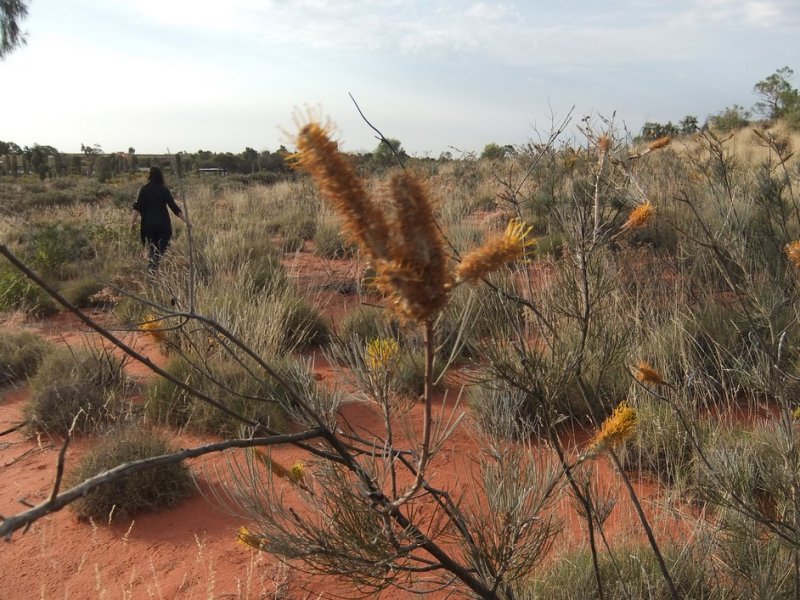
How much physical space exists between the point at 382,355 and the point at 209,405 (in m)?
4.01

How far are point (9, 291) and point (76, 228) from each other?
4299 mm

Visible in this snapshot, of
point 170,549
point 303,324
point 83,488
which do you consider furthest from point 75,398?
point 83,488

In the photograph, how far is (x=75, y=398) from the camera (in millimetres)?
5215

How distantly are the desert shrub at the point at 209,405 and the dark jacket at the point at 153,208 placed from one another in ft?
16.3

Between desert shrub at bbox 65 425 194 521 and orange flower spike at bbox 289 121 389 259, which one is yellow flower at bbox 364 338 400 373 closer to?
orange flower spike at bbox 289 121 389 259

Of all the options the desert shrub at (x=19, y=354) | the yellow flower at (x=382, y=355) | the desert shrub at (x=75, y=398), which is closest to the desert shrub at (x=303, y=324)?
the desert shrub at (x=75, y=398)

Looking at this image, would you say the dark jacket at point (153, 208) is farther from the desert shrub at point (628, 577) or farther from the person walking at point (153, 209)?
the desert shrub at point (628, 577)

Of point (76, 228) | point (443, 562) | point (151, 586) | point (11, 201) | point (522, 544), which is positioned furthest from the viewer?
point (11, 201)

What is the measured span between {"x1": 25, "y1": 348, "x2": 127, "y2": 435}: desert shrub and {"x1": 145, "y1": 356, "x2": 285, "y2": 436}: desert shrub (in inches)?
12.6

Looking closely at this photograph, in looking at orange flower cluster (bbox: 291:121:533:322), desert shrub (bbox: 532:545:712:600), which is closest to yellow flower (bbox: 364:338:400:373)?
orange flower cluster (bbox: 291:121:533:322)

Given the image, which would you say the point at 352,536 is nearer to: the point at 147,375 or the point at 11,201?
the point at 147,375

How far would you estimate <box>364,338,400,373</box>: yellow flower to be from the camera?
147 cm

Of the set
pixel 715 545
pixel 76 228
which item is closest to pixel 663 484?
pixel 715 545

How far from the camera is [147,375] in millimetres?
6559
